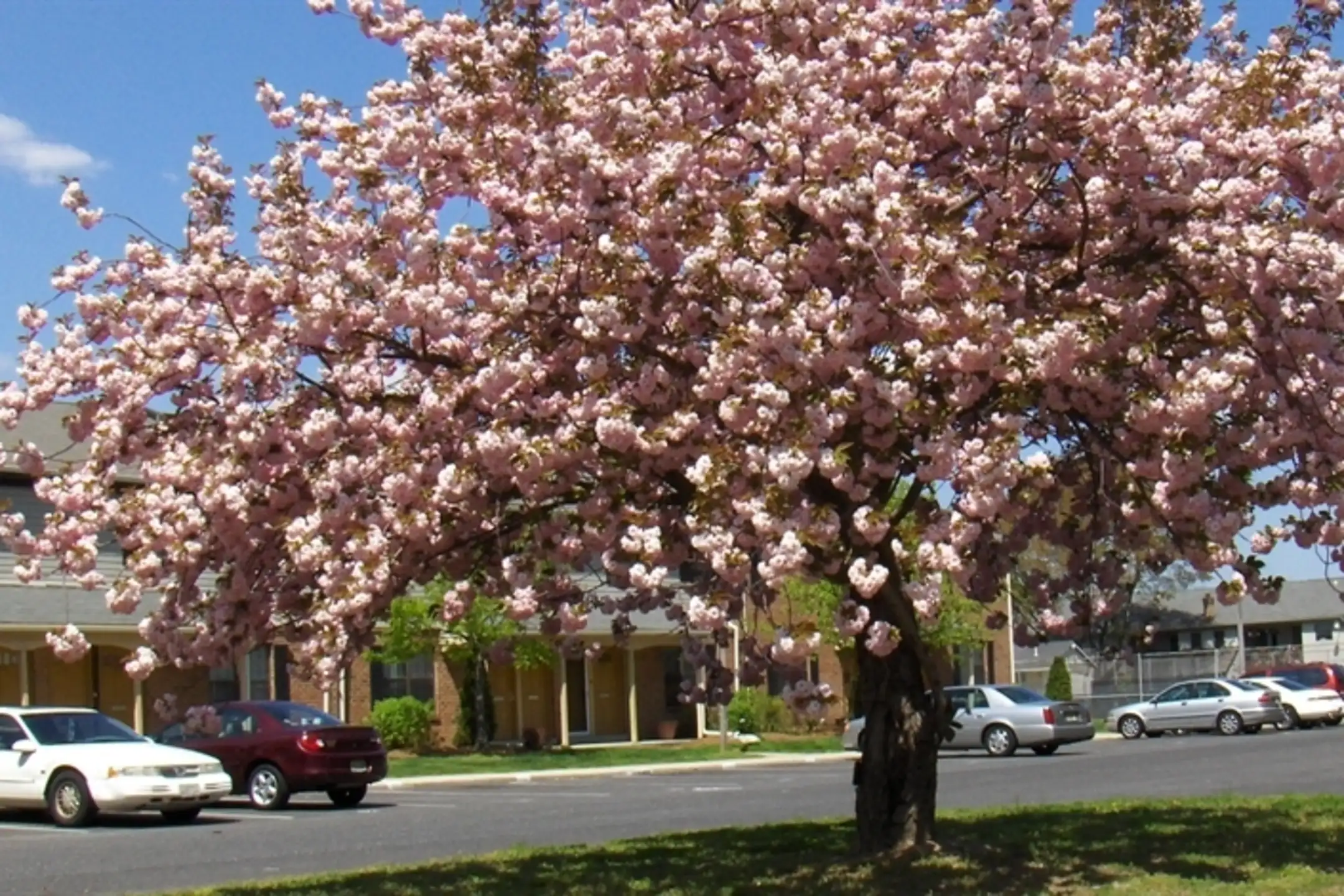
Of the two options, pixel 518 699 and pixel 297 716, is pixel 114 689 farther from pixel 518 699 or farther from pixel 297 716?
pixel 297 716

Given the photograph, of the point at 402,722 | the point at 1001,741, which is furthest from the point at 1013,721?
the point at 402,722

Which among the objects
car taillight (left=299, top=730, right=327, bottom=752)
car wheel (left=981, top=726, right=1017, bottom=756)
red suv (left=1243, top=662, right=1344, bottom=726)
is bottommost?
car wheel (left=981, top=726, right=1017, bottom=756)

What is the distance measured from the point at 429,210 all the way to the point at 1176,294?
4.57 m

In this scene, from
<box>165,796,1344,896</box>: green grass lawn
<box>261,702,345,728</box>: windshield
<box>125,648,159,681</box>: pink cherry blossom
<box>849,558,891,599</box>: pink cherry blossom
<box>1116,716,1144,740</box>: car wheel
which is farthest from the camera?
<box>1116,716,1144,740</box>: car wheel

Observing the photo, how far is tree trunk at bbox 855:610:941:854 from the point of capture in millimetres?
12516

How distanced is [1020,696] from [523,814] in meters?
15.7

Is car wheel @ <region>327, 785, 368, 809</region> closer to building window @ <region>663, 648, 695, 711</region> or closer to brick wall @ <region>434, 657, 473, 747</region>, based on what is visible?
brick wall @ <region>434, 657, 473, 747</region>

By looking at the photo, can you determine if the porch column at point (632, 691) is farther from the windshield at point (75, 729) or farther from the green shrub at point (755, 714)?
the windshield at point (75, 729)

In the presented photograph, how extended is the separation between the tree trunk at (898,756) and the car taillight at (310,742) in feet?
42.1

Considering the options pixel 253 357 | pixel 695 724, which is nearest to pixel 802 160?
pixel 253 357

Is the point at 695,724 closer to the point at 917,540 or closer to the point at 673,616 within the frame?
the point at 673,616

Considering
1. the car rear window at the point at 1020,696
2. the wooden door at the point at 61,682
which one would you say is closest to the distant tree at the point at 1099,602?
the car rear window at the point at 1020,696

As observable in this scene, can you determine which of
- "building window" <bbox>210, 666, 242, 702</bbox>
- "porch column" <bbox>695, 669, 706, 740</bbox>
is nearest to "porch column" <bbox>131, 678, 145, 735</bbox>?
"building window" <bbox>210, 666, 242, 702</bbox>

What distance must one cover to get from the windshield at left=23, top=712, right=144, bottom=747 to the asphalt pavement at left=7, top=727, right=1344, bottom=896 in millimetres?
1031
